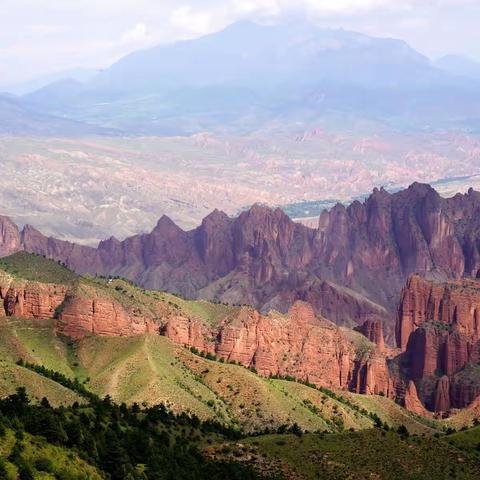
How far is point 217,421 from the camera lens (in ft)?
465

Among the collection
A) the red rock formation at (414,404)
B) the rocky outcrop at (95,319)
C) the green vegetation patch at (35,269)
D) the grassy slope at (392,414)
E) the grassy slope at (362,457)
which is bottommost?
the red rock formation at (414,404)

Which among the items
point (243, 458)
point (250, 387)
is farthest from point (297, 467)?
point (250, 387)

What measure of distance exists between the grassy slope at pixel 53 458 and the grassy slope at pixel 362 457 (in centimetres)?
2029

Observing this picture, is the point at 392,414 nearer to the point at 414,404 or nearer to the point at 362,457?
the point at 414,404

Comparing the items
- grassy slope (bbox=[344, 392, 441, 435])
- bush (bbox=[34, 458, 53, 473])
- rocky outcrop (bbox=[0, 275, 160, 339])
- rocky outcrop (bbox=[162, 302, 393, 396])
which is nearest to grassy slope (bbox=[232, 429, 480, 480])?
bush (bbox=[34, 458, 53, 473])

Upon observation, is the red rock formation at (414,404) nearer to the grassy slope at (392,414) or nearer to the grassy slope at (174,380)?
the grassy slope at (392,414)

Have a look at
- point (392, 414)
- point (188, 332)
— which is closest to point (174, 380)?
point (188, 332)

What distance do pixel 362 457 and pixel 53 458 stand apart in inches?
1199

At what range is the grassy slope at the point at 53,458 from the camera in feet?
285

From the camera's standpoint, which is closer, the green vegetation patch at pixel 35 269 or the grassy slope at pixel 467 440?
the grassy slope at pixel 467 440

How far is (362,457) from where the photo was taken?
112 metres

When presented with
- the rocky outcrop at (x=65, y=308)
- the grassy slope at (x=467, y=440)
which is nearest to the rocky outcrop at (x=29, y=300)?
the rocky outcrop at (x=65, y=308)

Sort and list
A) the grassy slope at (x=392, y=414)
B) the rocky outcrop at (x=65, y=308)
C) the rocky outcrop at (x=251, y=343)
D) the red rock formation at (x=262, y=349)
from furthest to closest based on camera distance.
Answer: the red rock formation at (x=262, y=349) < the rocky outcrop at (x=251, y=343) < the grassy slope at (x=392, y=414) < the rocky outcrop at (x=65, y=308)

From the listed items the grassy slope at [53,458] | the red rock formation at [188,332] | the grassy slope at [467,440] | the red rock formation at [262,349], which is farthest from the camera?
the red rock formation at [262,349]
